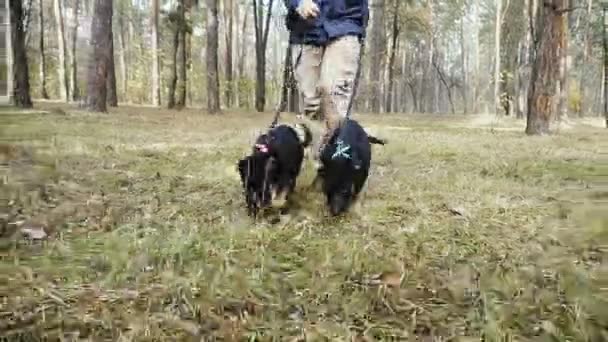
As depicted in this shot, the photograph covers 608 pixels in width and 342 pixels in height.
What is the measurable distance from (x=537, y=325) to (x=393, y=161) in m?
4.60

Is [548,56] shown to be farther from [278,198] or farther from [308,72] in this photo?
[278,198]

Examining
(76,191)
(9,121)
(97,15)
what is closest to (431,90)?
(97,15)

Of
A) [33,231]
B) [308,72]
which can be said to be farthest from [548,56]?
[33,231]

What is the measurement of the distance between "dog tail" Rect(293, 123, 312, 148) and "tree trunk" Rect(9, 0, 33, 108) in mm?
9882

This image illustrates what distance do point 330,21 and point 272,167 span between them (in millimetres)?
958

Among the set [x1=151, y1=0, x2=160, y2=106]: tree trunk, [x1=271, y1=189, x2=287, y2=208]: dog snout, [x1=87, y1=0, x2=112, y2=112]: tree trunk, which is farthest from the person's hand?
[x1=151, y1=0, x2=160, y2=106]: tree trunk

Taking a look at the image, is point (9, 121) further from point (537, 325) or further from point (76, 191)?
point (537, 325)

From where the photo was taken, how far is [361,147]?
10.9ft

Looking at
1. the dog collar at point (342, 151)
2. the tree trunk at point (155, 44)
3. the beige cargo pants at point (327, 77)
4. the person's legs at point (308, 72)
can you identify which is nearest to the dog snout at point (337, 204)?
the dog collar at point (342, 151)

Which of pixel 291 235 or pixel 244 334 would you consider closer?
pixel 244 334

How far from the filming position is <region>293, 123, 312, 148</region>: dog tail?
3488 millimetres

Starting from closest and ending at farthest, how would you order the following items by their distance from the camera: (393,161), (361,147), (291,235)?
1. (291,235)
2. (361,147)
3. (393,161)

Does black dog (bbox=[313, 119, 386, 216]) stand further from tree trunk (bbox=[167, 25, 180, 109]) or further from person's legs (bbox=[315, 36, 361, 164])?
tree trunk (bbox=[167, 25, 180, 109])

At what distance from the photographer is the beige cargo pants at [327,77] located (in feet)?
12.0
